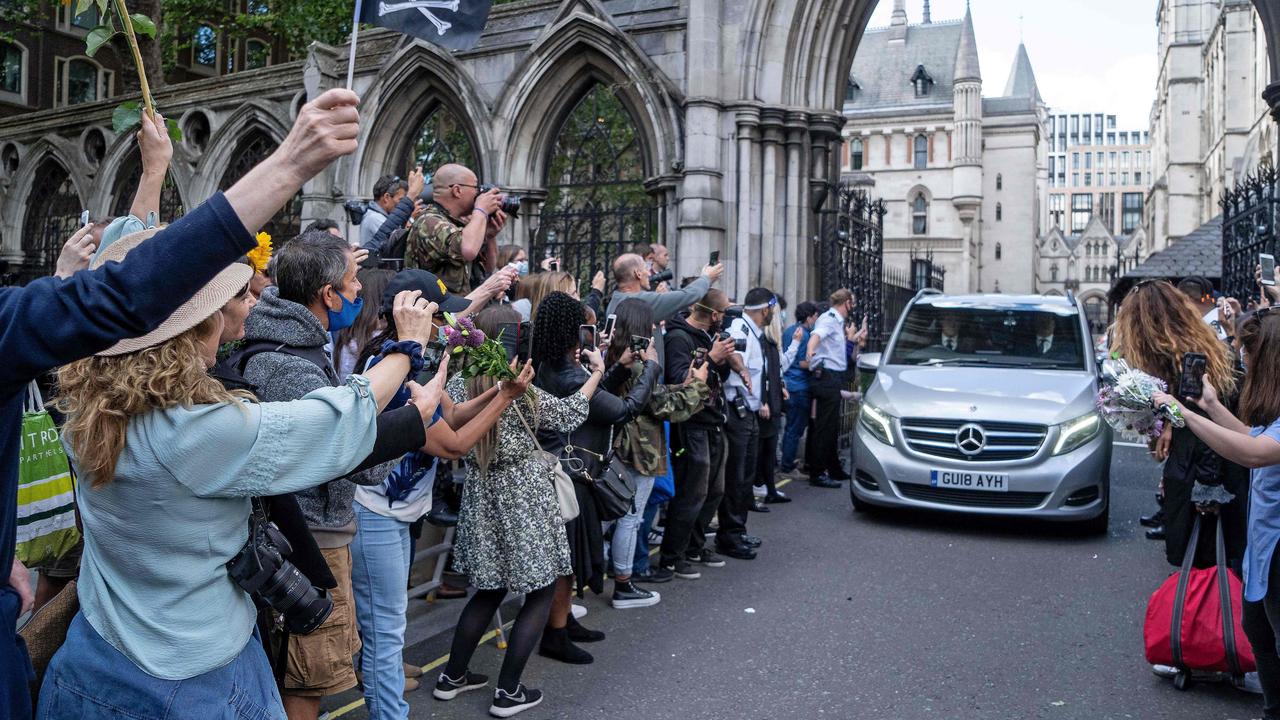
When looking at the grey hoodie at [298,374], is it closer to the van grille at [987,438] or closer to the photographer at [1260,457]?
the photographer at [1260,457]

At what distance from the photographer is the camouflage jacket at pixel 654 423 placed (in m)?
6.12

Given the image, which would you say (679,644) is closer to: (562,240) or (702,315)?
(702,315)

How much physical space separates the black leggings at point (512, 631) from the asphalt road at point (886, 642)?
19 cm

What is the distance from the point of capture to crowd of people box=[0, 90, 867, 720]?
193 centimetres

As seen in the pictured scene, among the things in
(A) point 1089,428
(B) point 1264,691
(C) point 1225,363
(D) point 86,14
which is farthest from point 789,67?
(D) point 86,14

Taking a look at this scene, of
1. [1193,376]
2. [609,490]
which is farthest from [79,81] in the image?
[1193,376]

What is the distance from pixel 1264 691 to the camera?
14.0ft

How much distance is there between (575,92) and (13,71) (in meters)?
30.1

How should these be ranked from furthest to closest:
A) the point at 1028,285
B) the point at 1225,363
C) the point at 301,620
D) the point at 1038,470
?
1. the point at 1028,285
2. the point at 1038,470
3. the point at 1225,363
4. the point at 301,620

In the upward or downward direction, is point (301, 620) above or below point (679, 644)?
above

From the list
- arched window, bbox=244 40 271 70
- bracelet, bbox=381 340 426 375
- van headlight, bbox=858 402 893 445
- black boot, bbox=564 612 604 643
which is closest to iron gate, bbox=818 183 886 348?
van headlight, bbox=858 402 893 445

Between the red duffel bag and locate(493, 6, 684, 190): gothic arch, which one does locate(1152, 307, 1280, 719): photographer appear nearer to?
the red duffel bag

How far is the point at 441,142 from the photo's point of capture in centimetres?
1506

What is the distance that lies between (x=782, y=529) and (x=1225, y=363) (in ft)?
12.9
